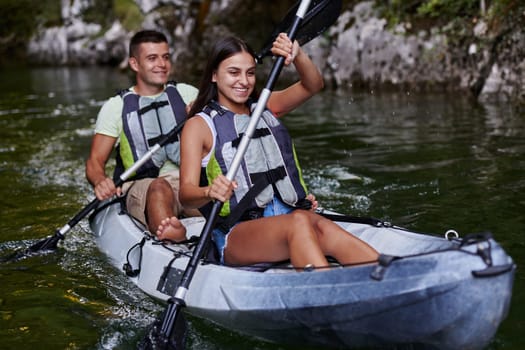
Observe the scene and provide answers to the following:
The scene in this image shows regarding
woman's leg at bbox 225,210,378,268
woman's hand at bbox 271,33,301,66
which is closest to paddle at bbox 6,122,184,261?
woman's hand at bbox 271,33,301,66

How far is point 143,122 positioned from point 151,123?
55 mm

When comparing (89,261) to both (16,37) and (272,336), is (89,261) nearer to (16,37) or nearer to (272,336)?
(272,336)

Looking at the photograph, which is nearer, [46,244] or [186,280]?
[186,280]

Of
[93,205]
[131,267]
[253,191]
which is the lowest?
[131,267]

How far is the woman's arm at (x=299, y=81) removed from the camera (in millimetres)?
3537

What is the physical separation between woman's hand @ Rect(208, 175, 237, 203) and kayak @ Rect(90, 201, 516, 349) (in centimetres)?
33

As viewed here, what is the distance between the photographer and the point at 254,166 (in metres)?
3.50

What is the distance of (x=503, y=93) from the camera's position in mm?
9609

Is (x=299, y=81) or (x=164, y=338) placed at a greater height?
(x=299, y=81)

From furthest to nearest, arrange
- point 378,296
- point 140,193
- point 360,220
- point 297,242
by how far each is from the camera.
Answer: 1. point 140,193
2. point 360,220
3. point 297,242
4. point 378,296

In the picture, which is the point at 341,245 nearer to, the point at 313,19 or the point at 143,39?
the point at 313,19

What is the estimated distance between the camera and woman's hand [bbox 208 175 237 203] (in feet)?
10.6

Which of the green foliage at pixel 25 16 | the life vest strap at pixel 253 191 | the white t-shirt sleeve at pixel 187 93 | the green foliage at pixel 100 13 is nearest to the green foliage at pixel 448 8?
the white t-shirt sleeve at pixel 187 93

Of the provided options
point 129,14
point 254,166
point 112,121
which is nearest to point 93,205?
point 112,121
